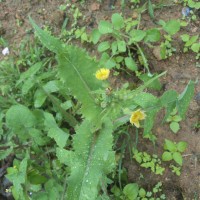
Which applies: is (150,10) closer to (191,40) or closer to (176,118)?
(191,40)

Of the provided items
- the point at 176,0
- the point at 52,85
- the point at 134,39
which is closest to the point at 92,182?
the point at 52,85

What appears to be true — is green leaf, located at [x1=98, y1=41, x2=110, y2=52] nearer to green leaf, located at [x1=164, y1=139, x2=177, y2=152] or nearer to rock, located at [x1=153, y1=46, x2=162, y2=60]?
rock, located at [x1=153, y1=46, x2=162, y2=60]

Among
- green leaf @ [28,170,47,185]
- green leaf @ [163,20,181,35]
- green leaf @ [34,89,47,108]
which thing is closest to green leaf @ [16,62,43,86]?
green leaf @ [34,89,47,108]

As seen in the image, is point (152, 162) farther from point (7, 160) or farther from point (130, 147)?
point (7, 160)

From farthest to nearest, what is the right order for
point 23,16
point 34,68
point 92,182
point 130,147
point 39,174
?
point 23,16 < point 34,68 < point 130,147 < point 39,174 < point 92,182

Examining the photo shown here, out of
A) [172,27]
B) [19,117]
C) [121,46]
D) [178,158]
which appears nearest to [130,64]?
[121,46]
